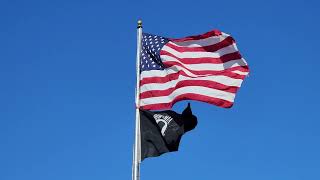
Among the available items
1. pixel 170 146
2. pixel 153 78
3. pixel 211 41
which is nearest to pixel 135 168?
pixel 170 146

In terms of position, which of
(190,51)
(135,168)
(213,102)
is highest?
(190,51)

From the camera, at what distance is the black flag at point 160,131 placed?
2898 cm

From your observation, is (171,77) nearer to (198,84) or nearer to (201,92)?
(198,84)

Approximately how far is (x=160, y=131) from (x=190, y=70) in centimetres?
293

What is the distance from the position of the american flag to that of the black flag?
1.45 feet

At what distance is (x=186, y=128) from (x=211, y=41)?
3.66m

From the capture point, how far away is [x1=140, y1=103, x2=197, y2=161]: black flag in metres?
29.0

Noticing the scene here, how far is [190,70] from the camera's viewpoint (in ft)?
102

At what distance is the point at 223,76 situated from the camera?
30.8 metres

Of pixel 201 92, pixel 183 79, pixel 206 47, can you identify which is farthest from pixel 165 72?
pixel 206 47

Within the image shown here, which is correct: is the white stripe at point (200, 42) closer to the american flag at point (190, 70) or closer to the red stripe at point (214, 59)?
the american flag at point (190, 70)

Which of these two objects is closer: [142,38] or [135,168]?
[135,168]

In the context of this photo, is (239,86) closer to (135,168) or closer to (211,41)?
(211,41)

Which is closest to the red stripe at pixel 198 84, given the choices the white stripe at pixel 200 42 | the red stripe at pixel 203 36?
the white stripe at pixel 200 42
